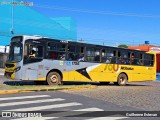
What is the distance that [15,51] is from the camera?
18.8 metres

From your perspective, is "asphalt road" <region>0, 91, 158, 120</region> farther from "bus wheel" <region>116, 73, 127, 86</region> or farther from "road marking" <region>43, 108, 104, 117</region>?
"bus wheel" <region>116, 73, 127, 86</region>

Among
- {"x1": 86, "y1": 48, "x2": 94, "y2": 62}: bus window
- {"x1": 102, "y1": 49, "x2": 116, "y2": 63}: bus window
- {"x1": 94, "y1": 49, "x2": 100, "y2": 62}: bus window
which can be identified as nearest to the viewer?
{"x1": 86, "y1": 48, "x2": 94, "y2": 62}: bus window

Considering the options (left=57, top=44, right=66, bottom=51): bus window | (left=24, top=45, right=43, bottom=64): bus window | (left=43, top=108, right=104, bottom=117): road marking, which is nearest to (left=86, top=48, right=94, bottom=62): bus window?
(left=57, top=44, right=66, bottom=51): bus window

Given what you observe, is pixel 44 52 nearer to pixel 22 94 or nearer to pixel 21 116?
pixel 22 94

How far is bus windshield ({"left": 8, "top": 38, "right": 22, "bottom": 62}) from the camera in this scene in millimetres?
18469

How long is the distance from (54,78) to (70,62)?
1514mm

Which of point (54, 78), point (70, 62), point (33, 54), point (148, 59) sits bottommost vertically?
point (54, 78)

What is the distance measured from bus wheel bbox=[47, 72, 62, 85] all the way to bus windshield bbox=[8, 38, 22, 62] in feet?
7.32

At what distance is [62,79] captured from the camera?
2012cm

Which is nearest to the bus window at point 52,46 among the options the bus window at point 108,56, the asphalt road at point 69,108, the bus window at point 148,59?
the bus window at point 108,56

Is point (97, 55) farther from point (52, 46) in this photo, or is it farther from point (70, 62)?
point (52, 46)

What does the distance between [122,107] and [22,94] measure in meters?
5.12

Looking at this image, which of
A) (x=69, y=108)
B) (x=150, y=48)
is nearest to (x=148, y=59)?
(x=69, y=108)

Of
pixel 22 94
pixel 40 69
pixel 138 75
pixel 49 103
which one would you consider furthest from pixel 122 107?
pixel 138 75
